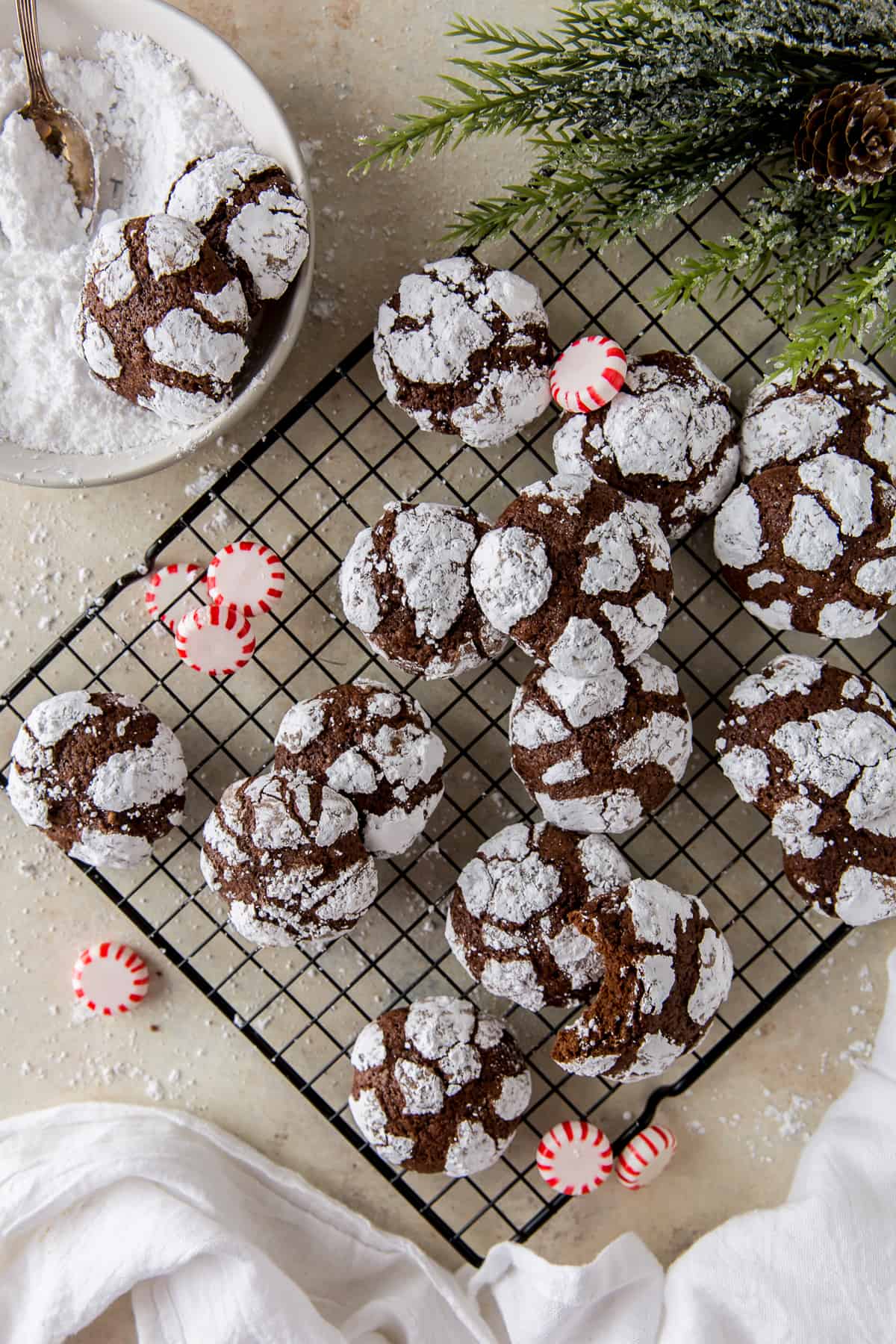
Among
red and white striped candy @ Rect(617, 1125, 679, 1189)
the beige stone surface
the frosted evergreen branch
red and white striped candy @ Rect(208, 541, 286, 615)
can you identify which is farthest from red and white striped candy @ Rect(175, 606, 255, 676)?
red and white striped candy @ Rect(617, 1125, 679, 1189)

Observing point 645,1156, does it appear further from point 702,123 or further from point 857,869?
point 702,123

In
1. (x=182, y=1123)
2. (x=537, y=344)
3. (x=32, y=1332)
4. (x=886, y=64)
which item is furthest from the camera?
(x=182, y=1123)

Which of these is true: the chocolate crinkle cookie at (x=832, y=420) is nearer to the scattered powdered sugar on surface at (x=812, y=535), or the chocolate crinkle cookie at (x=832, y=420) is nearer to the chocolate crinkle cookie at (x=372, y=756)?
the scattered powdered sugar on surface at (x=812, y=535)

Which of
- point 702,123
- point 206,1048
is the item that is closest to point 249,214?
point 702,123

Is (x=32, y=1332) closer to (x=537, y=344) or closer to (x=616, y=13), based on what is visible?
(x=537, y=344)

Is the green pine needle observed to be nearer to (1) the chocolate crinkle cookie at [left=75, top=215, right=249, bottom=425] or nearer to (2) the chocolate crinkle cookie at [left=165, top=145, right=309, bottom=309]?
(2) the chocolate crinkle cookie at [left=165, top=145, right=309, bottom=309]

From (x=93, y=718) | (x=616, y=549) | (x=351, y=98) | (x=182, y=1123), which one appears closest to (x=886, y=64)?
(x=616, y=549)
